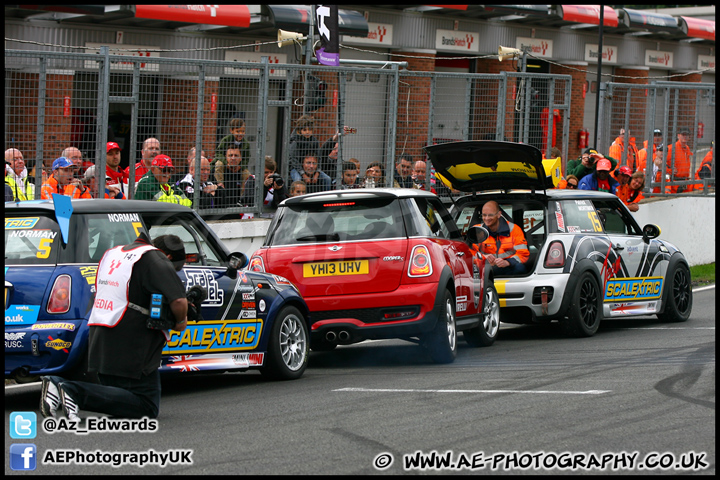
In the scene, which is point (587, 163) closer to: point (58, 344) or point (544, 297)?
point (544, 297)

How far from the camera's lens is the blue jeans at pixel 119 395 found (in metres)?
7.22

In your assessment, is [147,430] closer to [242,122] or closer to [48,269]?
[48,269]

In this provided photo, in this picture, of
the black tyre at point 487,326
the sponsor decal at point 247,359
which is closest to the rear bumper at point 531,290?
the black tyre at point 487,326

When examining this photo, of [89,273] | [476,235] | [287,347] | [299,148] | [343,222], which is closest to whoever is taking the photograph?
[89,273]

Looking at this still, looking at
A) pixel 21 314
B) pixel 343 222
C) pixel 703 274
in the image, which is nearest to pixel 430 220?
pixel 343 222

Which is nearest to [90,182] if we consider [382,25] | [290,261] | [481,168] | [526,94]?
[290,261]

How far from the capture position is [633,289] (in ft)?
43.2

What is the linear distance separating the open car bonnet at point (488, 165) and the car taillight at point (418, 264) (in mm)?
2412

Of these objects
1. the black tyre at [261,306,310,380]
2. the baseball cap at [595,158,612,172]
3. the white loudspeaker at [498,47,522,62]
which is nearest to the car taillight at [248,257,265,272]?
the black tyre at [261,306,310,380]

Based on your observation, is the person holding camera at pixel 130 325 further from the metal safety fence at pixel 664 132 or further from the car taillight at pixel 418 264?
the metal safety fence at pixel 664 132

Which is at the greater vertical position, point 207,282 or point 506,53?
point 506,53

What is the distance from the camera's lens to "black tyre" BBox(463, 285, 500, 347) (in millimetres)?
11766

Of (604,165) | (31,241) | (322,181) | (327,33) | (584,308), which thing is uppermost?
(327,33)

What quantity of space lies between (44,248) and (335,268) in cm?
287
